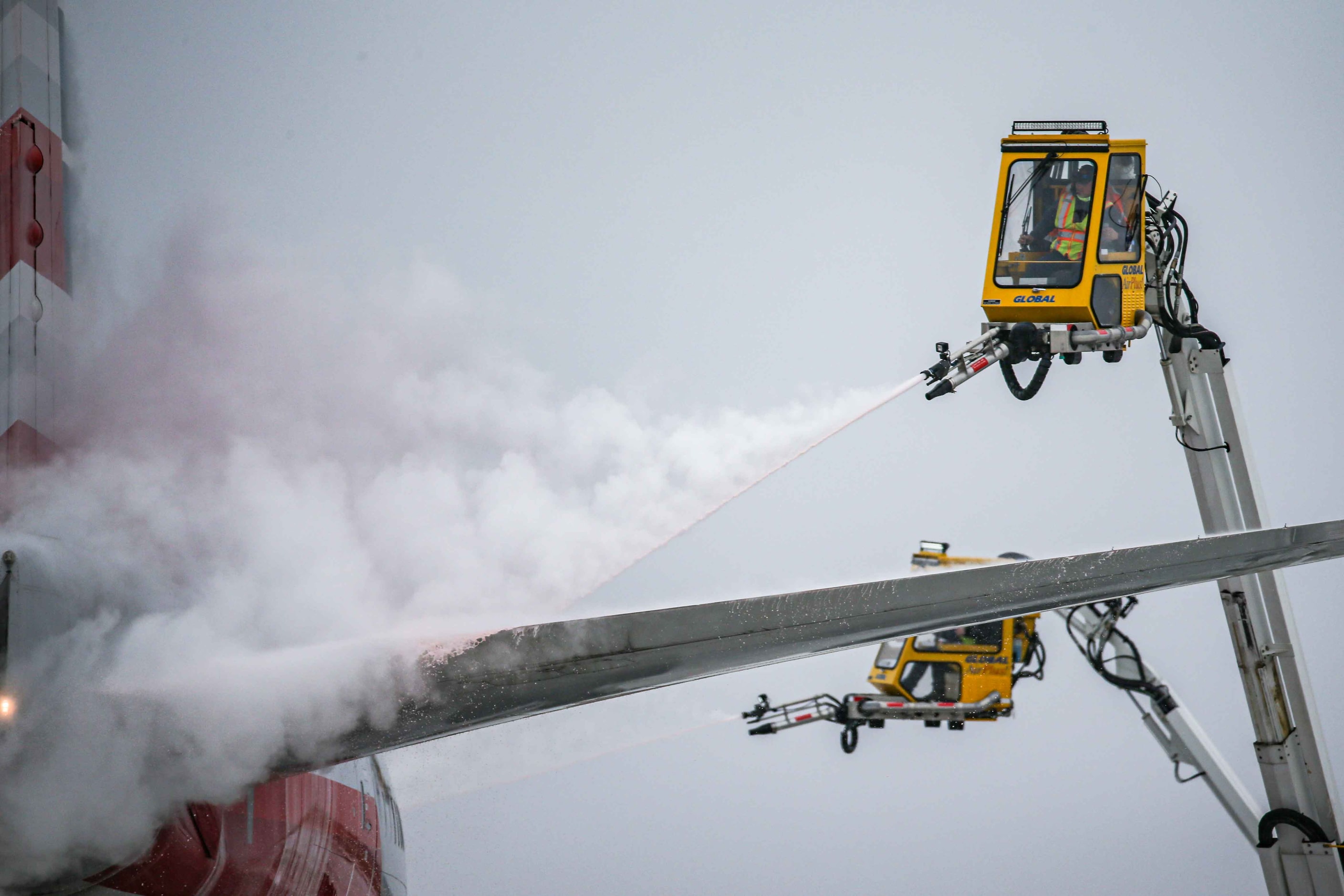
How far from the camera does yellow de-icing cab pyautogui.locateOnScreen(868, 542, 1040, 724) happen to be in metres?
8.18

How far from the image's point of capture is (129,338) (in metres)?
3.44

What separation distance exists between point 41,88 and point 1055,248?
17.6ft

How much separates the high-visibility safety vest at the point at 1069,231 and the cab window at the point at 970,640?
3.34 metres

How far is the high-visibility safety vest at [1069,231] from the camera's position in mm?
6035

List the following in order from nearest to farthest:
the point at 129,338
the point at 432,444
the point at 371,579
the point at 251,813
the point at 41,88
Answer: the point at 251,813
the point at 41,88
the point at 371,579
the point at 129,338
the point at 432,444

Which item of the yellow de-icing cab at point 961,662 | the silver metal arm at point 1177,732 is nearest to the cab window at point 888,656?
the yellow de-icing cab at point 961,662

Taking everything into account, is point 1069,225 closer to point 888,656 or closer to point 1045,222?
point 1045,222

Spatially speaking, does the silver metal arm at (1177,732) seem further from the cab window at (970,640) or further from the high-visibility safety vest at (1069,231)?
the high-visibility safety vest at (1069,231)

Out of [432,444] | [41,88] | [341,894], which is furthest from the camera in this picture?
[432,444]

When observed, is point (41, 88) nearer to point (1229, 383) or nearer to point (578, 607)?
point (578, 607)

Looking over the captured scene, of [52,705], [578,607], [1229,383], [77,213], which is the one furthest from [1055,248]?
[52,705]

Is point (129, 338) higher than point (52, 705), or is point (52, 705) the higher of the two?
point (129, 338)

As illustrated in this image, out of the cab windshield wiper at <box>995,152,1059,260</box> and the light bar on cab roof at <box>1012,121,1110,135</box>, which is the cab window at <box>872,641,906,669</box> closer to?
the cab windshield wiper at <box>995,152,1059,260</box>

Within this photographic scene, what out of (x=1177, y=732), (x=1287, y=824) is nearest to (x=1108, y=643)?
(x=1177, y=732)
